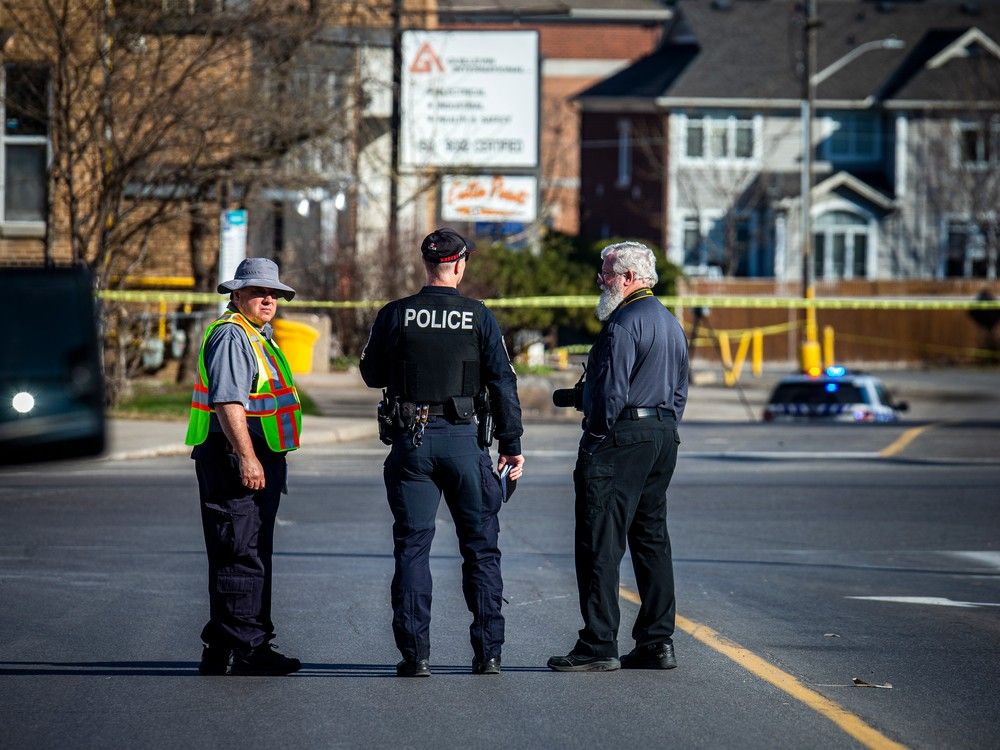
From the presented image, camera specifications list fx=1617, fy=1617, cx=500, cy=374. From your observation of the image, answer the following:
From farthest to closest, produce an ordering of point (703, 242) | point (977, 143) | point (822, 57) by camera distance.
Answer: point (822, 57), point (703, 242), point (977, 143)

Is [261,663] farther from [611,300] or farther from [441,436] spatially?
[611,300]

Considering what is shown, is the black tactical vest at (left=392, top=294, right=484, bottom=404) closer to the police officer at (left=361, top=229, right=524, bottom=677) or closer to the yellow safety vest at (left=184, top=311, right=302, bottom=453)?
the police officer at (left=361, top=229, right=524, bottom=677)

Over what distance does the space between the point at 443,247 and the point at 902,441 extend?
15.2 metres

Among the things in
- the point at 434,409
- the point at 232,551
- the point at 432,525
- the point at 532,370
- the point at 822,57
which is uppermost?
the point at 822,57

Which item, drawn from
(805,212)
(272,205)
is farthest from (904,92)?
(272,205)

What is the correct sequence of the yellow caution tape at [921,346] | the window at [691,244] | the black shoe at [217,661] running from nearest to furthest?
the black shoe at [217,661] < the yellow caution tape at [921,346] < the window at [691,244]

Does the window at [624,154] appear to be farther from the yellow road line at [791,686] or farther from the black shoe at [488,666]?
the black shoe at [488,666]

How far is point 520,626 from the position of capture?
859 centimetres

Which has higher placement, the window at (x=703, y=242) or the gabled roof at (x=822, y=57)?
the gabled roof at (x=822, y=57)

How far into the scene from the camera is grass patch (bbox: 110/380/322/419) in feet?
70.0

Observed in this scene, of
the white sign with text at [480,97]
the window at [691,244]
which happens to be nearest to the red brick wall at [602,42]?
the window at [691,244]

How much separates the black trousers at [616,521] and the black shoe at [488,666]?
0.38 meters

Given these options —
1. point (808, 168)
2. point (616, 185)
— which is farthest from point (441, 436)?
point (616, 185)

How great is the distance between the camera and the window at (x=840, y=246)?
181ft
